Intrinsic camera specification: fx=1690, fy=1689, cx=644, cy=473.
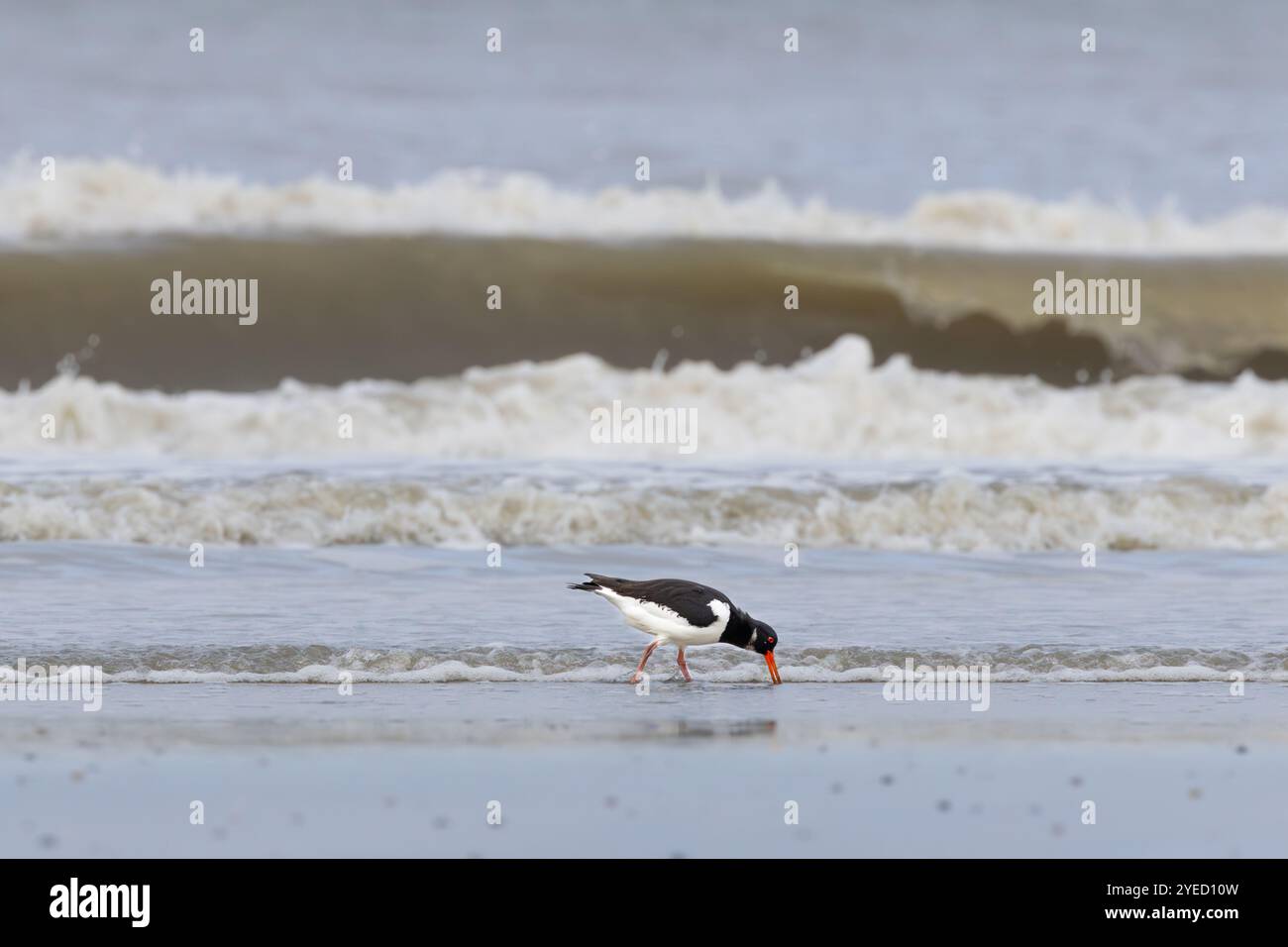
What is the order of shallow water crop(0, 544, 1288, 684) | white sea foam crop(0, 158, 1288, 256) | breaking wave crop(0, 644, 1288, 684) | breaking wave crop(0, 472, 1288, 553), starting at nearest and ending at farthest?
breaking wave crop(0, 644, 1288, 684) < shallow water crop(0, 544, 1288, 684) < breaking wave crop(0, 472, 1288, 553) < white sea foam crop(0, 158, 1288, 256)

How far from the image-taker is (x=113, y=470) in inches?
707

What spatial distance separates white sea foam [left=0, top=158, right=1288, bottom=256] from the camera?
27297mm

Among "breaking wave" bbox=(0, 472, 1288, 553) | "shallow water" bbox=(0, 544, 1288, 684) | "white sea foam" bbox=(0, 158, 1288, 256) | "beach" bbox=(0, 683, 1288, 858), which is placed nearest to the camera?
"beach" bbox=(0, 683, 1288, 858)

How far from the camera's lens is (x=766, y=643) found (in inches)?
368

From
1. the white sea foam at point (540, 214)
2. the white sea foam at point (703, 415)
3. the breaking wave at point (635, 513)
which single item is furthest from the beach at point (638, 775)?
the white sea foam at point (540, 214)

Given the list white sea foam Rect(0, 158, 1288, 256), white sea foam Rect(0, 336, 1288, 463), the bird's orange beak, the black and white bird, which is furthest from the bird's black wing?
white sea foam Rect(0, 158, 1288, 256)

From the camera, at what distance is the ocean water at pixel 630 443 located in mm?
7059

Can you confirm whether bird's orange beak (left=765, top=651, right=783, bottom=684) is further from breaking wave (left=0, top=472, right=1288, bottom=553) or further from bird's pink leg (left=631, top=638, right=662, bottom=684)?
breaking wave (left=0, top=472, right=1288, bottom=553)

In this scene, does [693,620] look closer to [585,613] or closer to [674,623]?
[674,623]

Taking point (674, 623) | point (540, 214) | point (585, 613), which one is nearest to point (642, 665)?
point (674, 623)

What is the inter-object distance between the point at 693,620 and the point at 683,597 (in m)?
0.15

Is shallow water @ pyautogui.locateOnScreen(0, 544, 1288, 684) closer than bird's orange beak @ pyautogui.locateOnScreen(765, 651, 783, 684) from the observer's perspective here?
No

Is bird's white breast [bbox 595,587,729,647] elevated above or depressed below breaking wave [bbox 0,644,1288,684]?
above
